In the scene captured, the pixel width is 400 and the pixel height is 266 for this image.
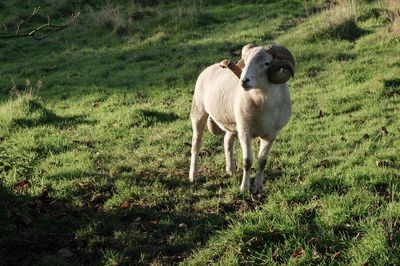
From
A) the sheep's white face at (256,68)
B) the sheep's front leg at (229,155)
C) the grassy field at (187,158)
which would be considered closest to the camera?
the grassy field at (187,158)

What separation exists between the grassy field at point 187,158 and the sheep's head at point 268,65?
1432 mm

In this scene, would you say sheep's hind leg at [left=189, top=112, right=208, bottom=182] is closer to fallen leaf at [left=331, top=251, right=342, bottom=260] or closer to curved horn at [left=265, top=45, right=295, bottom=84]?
curved horn at [left=265, top=45, right=295, bottom=84]

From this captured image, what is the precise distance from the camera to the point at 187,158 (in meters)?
8.66

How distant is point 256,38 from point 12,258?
12.0 metres

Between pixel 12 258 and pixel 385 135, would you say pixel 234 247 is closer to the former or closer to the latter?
pixel 12 258

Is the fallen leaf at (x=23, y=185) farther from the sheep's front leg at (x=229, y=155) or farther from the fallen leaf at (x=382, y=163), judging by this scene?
the fallen leaf at (x=382, y=163)

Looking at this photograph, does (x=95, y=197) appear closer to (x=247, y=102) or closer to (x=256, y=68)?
(x=247, y=102)

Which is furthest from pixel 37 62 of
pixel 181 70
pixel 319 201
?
pixel 319 201

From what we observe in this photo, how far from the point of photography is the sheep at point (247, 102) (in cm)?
616

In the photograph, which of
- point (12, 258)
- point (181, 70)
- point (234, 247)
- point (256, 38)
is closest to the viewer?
point (234, 247)

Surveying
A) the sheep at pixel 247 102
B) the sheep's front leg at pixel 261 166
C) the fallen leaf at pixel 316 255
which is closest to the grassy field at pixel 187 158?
the fallen leaf at pixel 316 255

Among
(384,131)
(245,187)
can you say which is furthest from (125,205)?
(384,131)

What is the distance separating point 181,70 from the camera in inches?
557

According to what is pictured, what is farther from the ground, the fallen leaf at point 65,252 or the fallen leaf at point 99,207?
the fallen leaf at point 65,252
